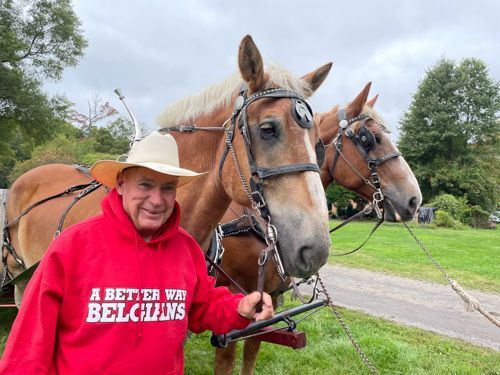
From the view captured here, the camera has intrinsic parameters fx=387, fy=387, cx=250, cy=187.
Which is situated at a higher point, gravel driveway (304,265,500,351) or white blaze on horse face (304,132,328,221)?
white blaze on horse face (304,132,328,221)

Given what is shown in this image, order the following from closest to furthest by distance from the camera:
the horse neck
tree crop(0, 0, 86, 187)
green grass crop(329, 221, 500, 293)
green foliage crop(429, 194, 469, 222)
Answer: the horse neck < green grass crop(329, 221, 500, 293) < tree crop(0, 0, 86, 187) < green foliage crop(429, 194, 469, 222)

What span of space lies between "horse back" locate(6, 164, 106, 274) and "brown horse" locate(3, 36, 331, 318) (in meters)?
0.03

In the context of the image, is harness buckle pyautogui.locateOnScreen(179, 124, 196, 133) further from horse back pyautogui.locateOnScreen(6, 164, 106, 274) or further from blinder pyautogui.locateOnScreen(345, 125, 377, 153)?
blinder pyautogui.locateOnScreen(345, 125, 377, 153)

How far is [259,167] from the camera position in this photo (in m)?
2.04

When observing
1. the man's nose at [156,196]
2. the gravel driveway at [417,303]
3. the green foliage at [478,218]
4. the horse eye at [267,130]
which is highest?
the horse eye at [267,130]

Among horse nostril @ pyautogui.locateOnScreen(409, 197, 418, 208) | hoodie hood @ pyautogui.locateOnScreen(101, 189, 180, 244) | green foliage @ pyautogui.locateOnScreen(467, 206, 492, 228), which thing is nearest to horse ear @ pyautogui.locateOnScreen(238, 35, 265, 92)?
hoodie hood @ pyautogui.locateOnScreen(101, 189, 180, 244)

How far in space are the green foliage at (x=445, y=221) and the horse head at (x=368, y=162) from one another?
80.6 feet

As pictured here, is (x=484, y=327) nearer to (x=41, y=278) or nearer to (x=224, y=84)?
(x=224, y=84)

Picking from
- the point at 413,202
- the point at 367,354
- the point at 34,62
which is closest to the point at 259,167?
the point at 413,202

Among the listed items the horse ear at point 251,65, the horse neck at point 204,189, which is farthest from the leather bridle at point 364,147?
the horse ear at point 251,65

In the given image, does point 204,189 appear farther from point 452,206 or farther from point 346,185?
point 452,206

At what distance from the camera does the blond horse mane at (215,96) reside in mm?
2260

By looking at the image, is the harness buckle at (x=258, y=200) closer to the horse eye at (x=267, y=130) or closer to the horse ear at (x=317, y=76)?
the horse eye at (x=267, y=130)

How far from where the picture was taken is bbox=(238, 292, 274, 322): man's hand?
1.81 meters
